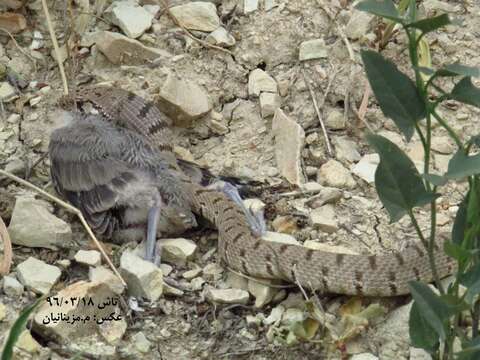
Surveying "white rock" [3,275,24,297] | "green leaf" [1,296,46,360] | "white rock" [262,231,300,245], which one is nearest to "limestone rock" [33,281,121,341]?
"white rock" [3,275,24,297]

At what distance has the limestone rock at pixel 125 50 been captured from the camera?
5008 mm

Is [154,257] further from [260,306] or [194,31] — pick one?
[194,31]

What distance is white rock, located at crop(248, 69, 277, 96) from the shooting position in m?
4.85

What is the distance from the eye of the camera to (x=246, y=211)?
4367 millimetres

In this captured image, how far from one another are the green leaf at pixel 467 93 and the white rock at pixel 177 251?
1684 mm

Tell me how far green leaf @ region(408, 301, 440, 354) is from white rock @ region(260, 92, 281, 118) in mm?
1815

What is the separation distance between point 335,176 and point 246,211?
0.45 metres

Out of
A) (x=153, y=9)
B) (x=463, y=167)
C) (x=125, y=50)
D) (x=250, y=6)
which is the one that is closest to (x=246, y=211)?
(x=125, y=50)

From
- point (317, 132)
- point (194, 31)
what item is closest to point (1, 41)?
point (194, 31)

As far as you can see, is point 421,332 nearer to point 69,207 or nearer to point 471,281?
point 471,281

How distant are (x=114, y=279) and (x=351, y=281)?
96 centimetres

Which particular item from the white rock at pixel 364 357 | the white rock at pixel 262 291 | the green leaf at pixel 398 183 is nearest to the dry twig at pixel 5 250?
the white rock at pixel 262 291

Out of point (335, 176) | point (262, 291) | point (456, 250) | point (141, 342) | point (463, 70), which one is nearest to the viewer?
point (463, 70)

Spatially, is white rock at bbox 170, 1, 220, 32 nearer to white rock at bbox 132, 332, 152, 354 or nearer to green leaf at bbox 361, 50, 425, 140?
white rock at bbox 132, 332, 152, 354
